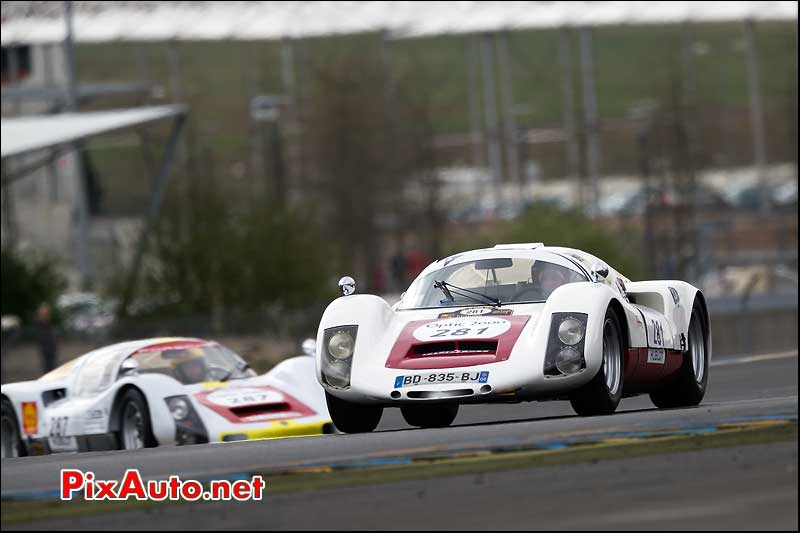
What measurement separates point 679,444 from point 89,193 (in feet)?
166

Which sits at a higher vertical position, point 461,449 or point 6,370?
point 461,449

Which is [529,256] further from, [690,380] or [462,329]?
[690,380]

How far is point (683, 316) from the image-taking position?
1227 centimetres

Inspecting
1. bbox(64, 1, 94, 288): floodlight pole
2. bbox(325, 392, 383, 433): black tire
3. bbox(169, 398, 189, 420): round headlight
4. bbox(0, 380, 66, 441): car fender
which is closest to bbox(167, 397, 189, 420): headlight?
bbox(169, 398, 189, 420): round headlight

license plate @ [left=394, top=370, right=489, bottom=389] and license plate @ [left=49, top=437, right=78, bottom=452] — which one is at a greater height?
license plate @ [left=394, top=370, right=489, bottom=389]

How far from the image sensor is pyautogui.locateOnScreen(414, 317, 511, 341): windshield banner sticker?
34.6ft

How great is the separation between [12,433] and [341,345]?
587cm

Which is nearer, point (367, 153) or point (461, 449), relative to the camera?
point (461, 449)

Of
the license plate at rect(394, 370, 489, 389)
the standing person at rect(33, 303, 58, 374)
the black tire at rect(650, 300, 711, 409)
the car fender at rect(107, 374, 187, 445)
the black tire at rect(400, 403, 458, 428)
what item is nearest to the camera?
the license plate at rect(394, 370, 489, 389)

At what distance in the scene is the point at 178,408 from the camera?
→ 1354 centimetres

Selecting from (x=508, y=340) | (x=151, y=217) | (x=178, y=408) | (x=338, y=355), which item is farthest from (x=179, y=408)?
(x=151, y=217)

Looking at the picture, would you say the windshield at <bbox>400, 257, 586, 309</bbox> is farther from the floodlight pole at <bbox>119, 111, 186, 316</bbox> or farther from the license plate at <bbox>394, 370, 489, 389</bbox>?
the floodlight pole at <bbox>119, 111, 186, 316</bbox>

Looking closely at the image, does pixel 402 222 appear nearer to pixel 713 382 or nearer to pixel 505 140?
pixel 505 140

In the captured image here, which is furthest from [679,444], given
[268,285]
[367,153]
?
[367,153]
